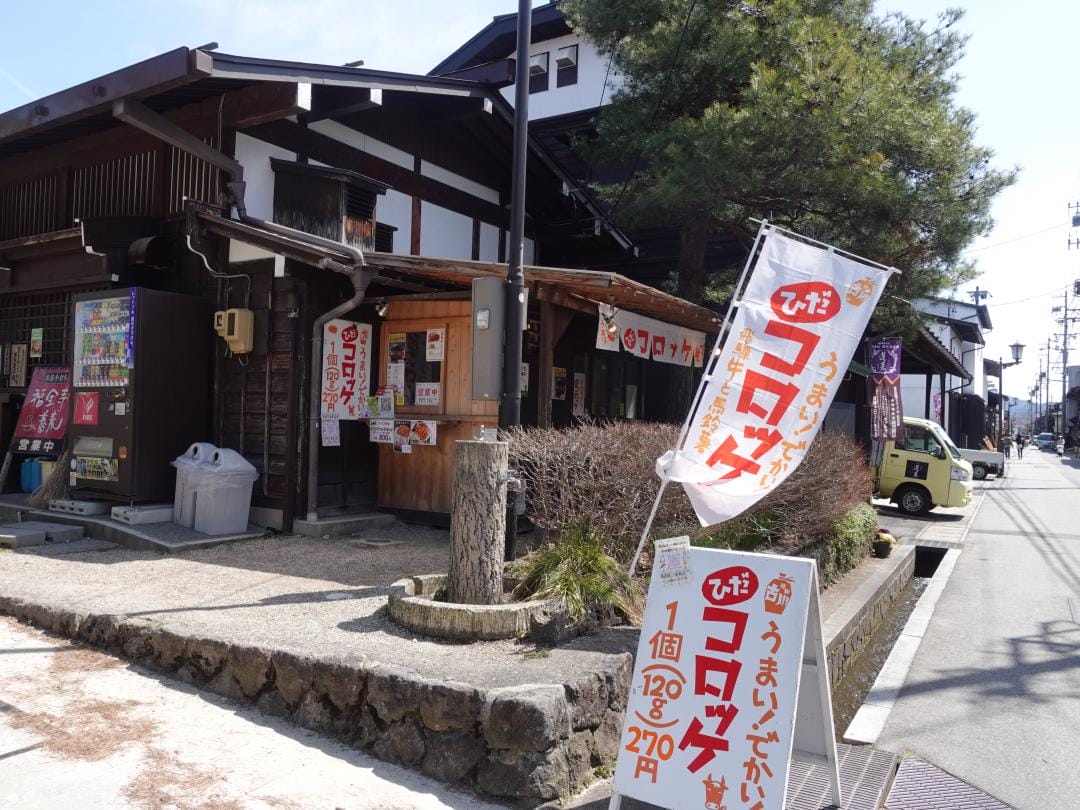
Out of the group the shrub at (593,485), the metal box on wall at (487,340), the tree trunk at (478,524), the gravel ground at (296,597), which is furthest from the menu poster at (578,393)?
the tree trunk at (478,524)

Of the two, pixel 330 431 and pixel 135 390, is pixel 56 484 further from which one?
pixel 330 431

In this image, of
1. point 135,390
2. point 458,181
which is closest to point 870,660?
point 135,390

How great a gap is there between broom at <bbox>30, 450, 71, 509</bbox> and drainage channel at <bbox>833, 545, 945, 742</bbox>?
356 inches

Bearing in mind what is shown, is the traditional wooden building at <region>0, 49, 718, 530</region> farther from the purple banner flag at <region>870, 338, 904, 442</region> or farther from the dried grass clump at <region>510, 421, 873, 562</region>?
the purple banner flag at <region>870, 338, 904, 442</region>

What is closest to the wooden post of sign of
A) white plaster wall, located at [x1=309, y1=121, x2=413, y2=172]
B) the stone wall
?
the stone wall

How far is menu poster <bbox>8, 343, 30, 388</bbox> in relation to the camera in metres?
11.3

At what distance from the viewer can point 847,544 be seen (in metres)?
8.89

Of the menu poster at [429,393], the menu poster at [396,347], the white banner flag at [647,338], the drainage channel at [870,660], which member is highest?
the white banner flag at [647,338]

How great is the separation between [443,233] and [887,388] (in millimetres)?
9193

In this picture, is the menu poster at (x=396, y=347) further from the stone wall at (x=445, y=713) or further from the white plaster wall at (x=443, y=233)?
the stone wall at (x=445, y=713)

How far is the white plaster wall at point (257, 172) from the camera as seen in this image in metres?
9.28

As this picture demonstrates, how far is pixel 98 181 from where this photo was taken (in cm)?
1078

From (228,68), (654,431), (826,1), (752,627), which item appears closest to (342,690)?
(752,627)

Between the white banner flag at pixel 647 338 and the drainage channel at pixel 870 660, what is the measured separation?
4.52 metres
